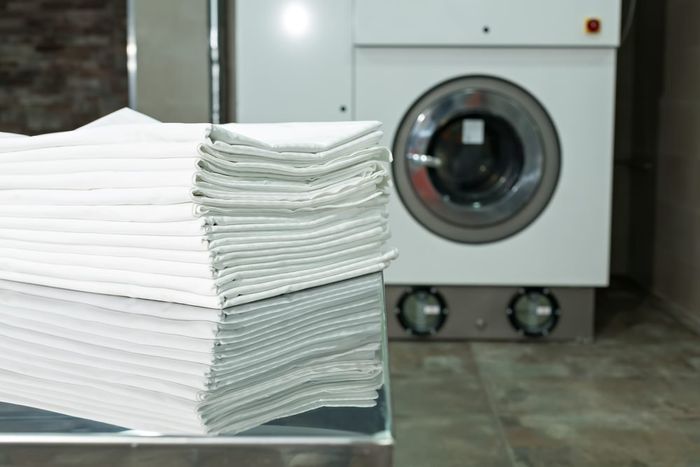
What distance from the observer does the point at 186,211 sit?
63 centimetres

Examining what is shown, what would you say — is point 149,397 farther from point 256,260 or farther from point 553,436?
point 553,436

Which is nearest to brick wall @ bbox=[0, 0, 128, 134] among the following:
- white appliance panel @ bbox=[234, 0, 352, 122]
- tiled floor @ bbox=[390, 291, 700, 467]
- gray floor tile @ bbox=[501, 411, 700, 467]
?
white appliance panel @ bbox=[234, 0, 352, 122]

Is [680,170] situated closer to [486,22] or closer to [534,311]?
[534,311]

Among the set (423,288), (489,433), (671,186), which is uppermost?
(671,186)

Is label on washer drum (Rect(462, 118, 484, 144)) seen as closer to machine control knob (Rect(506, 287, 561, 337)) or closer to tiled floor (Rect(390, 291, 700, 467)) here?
machine control knob (Rect(506, 287, 561, 337))

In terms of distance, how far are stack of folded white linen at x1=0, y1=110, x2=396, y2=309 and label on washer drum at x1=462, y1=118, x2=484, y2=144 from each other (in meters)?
2.01

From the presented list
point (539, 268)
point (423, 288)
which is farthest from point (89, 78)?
point (539, 268)

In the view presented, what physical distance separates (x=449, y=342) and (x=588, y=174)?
0.67 metres

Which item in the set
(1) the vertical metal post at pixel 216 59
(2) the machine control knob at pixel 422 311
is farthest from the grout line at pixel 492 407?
(1) the vertical metal post at pixel 216 59

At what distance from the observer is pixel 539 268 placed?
2783mm

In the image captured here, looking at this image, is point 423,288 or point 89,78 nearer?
point 423,288

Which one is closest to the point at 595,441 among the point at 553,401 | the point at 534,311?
the point at 553,401

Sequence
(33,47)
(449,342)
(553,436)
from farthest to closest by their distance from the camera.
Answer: (33,47)
(449,342)
(553,436)

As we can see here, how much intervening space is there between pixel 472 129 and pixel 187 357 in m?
2.32
